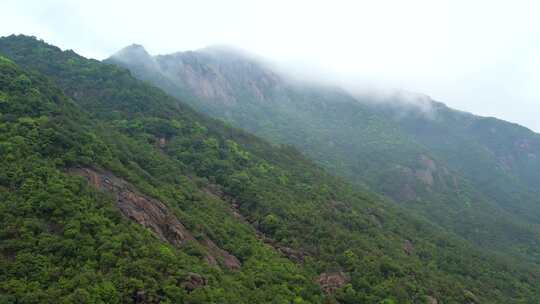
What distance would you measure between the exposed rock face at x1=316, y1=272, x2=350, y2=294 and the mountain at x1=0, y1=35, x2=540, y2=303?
0.97ft

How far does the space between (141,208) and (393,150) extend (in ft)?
401

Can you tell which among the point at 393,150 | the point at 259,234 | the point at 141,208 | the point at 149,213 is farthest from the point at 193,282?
the point at 393,150

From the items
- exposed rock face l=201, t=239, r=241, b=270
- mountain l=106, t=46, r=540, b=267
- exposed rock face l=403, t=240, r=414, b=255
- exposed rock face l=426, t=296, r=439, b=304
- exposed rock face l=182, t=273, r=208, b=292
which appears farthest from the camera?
mountain l=106, t=46, r=540, b=267

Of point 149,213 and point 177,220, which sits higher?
point 149,213

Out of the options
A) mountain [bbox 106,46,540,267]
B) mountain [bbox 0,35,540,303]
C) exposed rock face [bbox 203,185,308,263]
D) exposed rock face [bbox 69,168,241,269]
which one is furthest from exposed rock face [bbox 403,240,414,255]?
exposed rock face [bbox 69,168,241,269]

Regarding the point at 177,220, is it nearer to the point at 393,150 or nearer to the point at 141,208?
the point at 141,208

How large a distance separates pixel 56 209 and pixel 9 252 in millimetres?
6232

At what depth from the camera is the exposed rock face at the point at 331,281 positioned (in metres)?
52.8

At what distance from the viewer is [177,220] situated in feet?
166

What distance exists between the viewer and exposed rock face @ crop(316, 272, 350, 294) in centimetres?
5278

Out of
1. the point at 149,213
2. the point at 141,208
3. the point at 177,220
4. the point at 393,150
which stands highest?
the point at 393,150

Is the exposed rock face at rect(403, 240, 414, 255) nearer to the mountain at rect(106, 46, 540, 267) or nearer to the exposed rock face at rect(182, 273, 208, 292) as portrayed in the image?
the mountain at rect(106, 46, 540, 267)

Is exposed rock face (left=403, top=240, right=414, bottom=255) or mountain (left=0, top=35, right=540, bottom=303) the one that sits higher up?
mountain (left=0, top=35, right=540, bottom=303)

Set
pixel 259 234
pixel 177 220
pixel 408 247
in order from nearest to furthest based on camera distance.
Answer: pixel 177 220
pixel 259 234
pixel 408 247
